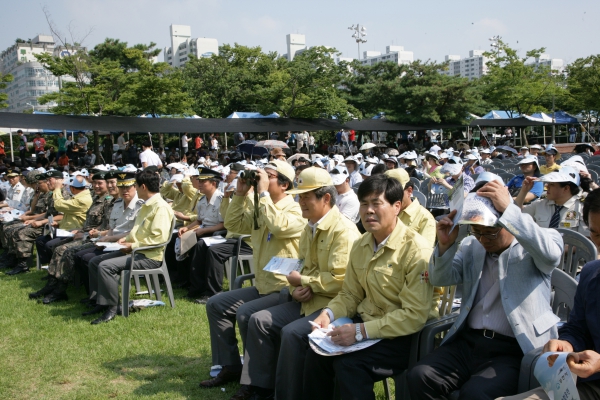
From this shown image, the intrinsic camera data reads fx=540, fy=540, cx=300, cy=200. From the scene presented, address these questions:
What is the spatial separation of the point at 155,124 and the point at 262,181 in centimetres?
1642

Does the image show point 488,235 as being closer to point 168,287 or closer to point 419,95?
point 168,287

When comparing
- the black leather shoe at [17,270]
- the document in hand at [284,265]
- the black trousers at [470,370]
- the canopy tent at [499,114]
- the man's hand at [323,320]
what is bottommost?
the black leather shoe at [17,270]

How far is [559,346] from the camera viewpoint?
7.46ft

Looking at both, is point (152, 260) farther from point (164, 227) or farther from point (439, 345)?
point (439, 345)

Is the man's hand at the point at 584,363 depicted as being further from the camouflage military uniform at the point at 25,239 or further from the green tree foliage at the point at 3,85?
the green tree foliage at the point at 3,85

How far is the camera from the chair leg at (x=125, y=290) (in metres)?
5.67

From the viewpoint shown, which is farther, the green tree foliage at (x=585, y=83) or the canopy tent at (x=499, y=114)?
the green tree foliage at (x=585, y=83)

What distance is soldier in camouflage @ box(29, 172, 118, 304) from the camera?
6.66 metres

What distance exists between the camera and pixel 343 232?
11.7ft

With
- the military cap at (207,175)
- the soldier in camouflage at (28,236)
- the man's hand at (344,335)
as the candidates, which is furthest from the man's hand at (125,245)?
the man's hand at (344,335)

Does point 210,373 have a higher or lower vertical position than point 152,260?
lower

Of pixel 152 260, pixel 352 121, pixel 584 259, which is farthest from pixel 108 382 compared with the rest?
pixel 352 121

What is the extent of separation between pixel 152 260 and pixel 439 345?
374 centimetres

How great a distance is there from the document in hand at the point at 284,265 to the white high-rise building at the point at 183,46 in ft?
439
